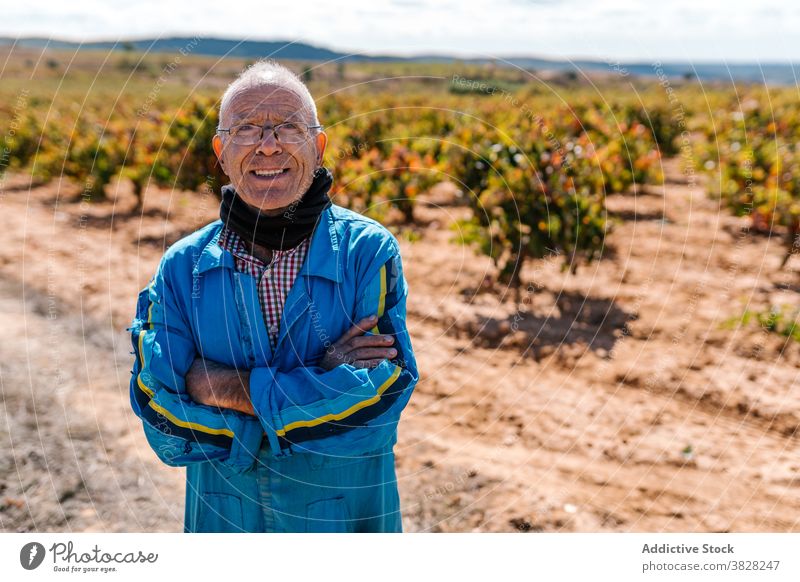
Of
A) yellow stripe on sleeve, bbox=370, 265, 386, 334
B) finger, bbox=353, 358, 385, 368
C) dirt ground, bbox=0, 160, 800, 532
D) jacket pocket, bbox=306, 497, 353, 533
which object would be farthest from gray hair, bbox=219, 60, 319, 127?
dirt ground, bbox=0, 160, 800, 532

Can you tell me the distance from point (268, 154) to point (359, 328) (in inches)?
22.5

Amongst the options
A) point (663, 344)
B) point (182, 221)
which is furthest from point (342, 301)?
point (182, 221)

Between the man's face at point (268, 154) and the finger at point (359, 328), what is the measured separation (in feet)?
1.36

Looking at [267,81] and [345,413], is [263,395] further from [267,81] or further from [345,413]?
[267,81]

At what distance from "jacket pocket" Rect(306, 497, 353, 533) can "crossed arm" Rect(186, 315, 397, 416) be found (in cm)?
44

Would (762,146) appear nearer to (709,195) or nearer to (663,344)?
(709,195)

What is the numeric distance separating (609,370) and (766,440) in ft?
4.50

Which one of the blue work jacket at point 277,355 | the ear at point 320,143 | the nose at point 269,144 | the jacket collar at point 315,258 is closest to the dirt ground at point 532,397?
the blue work jacket at point 277,355

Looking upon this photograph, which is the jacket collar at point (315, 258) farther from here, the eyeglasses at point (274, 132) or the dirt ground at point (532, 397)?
the dirt ground at point (532, 397)

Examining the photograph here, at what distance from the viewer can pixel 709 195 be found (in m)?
10.7

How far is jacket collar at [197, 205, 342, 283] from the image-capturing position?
194 cm

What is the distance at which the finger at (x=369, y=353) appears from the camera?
1904 mm

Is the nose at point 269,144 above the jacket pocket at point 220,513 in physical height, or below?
above

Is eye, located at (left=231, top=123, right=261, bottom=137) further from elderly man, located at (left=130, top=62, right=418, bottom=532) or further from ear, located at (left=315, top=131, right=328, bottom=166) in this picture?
ear, located at (left=315, top=131, right=328, bottom=166)
